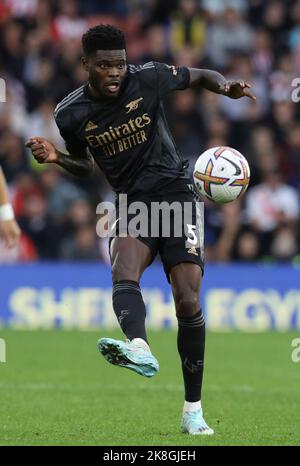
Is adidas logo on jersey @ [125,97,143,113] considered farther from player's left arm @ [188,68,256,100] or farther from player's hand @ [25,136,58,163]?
player's hand @ [25,136,58,163]

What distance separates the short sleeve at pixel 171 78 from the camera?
24.7ft

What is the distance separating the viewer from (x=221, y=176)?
7527 millimetres

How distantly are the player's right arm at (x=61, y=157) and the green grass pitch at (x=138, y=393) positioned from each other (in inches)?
69.2

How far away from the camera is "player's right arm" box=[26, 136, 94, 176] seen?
715 centimetres

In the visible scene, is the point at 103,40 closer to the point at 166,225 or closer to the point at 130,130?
the point at 130,130

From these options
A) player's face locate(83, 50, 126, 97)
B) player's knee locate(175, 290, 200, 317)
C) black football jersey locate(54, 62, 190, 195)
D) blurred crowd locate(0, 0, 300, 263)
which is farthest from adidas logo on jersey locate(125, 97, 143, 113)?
blurred crowd locate(0, 0, 300, 263)

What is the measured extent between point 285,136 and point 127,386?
7.94 meters

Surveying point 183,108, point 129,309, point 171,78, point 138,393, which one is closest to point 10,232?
point 129,309

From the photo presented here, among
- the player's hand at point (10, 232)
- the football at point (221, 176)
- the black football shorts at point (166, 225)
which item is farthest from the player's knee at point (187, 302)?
the player's hand at point (10, 232)

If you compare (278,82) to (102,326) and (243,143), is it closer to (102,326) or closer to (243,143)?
(243,143)

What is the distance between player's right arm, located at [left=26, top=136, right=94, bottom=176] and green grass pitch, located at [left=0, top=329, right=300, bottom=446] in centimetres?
176

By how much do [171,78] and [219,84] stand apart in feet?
1.12

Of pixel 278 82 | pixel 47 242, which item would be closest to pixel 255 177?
pixel 278 82

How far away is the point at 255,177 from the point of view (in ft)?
53.8
